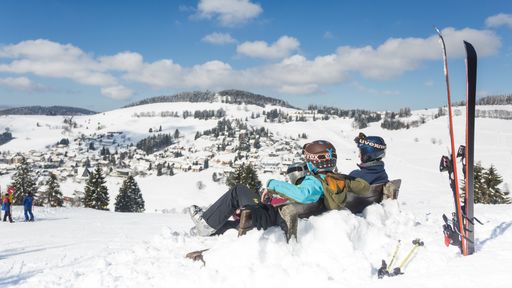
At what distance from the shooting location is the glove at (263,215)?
17.1 feet

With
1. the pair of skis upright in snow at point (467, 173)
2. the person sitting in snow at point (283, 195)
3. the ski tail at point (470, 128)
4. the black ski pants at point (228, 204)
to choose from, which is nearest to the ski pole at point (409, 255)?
the pair of skis upright in snow at point (467, 173)

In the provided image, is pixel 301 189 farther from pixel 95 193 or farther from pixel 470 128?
pixel 95 193

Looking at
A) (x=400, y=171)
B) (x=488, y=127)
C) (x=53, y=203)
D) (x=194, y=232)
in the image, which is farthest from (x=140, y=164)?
(x=194, y=232)

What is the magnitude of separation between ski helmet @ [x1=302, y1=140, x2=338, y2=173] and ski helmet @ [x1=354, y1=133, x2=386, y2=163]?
1485 millimetres

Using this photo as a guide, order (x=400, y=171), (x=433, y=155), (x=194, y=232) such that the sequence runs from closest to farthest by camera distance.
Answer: (x=194, y=232), (x=400, y=171), (x=433, y=155)

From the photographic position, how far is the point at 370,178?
689 centimetres

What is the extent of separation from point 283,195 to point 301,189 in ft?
0.86

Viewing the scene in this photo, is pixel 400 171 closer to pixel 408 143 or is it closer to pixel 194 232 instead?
pixel 408 143

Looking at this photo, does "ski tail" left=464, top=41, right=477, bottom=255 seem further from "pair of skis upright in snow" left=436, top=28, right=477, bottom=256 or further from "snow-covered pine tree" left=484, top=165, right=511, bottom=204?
"snow-covered pine tree" left=484, top=165, right=511, bottom=204

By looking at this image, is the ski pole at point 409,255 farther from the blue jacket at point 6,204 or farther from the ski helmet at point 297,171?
the blue jacket at point 6,204

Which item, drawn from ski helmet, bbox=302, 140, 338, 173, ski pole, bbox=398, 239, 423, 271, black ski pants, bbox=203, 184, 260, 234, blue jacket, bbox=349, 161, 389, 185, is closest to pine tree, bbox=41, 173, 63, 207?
black ski pants, bbox=203, 184, 260, 234

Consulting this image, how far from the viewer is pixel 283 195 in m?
5.23

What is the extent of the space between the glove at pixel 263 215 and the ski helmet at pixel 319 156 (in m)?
0.85

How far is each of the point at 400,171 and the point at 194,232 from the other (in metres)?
112
